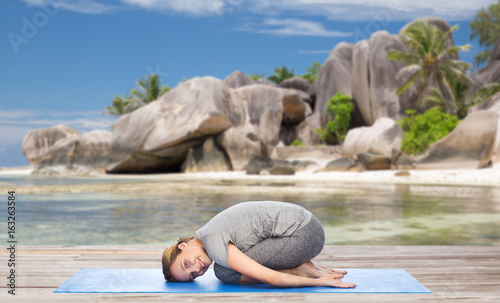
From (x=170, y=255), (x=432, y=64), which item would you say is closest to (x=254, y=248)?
(x=170, y=255)

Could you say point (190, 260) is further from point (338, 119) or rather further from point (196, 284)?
point (338, 119)

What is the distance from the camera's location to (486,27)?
40031 mm

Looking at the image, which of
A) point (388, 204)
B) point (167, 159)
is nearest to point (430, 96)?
point (167, 159)

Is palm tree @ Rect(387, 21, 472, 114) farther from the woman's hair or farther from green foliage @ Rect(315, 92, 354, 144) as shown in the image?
the woman's hair

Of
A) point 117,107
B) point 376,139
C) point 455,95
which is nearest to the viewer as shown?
point 376,139

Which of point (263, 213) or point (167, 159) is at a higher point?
point (263, 213)

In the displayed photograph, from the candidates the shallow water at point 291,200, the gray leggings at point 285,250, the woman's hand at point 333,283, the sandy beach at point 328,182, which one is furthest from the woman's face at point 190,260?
the sandy beach at point 328,182

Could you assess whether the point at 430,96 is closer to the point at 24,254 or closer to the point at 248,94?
the point at 248,94

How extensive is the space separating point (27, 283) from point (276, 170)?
1872 centimetres

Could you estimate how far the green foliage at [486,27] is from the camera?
39094mm

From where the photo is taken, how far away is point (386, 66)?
31.6 meters

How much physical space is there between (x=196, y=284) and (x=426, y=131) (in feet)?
70.1

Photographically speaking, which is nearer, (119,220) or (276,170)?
(119,220)

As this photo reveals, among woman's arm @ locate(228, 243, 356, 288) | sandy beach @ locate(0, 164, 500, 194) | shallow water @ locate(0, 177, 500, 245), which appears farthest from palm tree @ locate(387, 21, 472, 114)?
woman's arm @ locate(228, 243, 356, 288)
